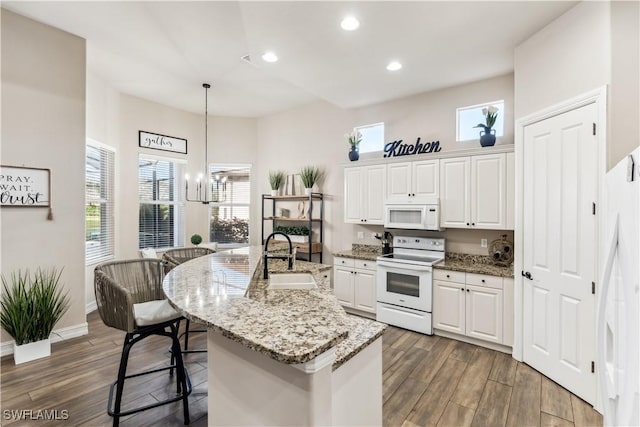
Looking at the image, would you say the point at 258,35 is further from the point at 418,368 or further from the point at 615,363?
the point at 418,368

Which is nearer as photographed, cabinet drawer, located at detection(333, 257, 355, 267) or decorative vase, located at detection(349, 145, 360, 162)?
cabinet drawer, located at detection(333, 257, 355, 267)

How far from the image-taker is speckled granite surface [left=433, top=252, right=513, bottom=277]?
10.7ft

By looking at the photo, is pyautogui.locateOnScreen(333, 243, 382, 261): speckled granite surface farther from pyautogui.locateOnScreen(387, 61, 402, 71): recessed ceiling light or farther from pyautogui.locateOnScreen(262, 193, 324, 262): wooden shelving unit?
pyautogui.locateOnScreen(387, 61, 402, 71): recessed ceiling light

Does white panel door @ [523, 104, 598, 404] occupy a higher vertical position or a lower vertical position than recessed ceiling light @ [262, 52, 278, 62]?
lower

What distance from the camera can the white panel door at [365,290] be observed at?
4.15 m

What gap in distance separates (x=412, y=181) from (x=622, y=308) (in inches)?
120

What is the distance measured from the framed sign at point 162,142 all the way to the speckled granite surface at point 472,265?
4.76 metres

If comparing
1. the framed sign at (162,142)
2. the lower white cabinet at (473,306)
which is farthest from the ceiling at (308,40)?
the lower white cabinet at (473,306)

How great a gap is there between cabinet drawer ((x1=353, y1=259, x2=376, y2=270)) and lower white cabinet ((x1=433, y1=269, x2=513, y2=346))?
84 cm

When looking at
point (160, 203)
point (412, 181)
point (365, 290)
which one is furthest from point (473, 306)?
point (160, 203)

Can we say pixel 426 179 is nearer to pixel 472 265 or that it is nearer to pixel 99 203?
pixel 472 265

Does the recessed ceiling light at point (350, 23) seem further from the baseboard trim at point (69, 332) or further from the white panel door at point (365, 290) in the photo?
the baseboard trim at point (69, 332)

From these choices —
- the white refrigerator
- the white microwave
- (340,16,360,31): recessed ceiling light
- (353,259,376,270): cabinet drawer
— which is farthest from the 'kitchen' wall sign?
the white refrigerator

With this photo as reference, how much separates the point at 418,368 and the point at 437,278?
109 cm
